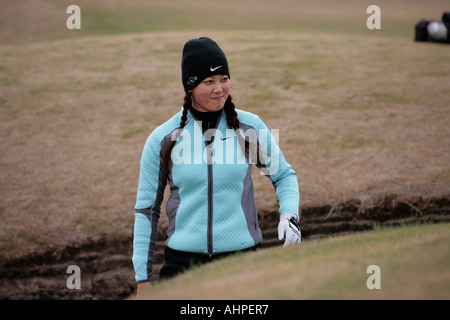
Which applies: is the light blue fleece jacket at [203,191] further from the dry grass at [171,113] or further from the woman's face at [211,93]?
the dry grass at [171,113]

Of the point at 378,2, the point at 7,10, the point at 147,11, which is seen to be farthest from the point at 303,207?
the point at 378,2

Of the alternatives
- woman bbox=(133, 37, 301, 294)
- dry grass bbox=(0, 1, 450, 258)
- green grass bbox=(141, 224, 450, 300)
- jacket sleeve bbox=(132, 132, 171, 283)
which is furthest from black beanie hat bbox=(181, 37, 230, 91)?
dry grass bbox=(0, 1, 450, 258)

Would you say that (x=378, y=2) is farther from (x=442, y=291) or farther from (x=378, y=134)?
(x=442, y=291)

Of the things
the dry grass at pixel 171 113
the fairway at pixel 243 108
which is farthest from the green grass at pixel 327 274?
the dry grass at pixel 171 113

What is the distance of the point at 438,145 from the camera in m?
11.0

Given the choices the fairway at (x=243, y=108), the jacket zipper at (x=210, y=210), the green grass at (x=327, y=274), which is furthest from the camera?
the fairway at (x=243, y=108)

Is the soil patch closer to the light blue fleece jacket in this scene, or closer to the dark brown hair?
the light blue fleece jacket

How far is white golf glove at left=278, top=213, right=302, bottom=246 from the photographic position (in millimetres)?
3721

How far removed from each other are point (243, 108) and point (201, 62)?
9.72 m

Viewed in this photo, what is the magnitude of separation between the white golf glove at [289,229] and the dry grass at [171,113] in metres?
5.31

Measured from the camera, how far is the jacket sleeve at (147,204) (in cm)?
378

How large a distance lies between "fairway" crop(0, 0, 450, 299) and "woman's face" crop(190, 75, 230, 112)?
3.80 feet

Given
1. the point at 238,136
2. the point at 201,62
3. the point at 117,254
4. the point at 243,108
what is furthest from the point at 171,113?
the point at 238,136

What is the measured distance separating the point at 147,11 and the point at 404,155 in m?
30.4
